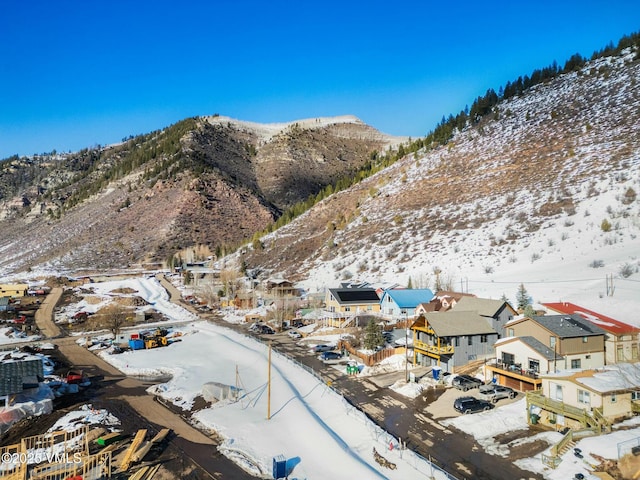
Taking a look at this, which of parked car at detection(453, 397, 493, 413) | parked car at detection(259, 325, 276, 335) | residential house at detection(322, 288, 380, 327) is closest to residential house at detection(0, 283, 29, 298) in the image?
parked car at detection(259, 325, 276, 335)

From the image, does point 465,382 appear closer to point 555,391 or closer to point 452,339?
point 452,339

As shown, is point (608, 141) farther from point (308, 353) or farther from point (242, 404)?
point (242, 404)

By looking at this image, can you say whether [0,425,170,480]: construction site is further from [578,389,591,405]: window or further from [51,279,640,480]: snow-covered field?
[578,389,591,405]: window

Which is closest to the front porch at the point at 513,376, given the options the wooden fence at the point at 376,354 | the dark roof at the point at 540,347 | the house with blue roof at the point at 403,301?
the dark roof at the point at 540,347

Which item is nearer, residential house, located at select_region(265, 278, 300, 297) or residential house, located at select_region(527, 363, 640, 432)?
residential house, located at select_region(527, 363, 640, 432)

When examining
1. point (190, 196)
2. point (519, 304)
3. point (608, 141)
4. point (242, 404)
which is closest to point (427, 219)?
point (608, 141)

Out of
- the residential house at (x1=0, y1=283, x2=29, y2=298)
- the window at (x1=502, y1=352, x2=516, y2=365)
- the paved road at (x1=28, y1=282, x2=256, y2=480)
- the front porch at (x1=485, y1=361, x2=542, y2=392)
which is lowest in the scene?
the paved road at (x1=28, y1=282, x2=256, y2=480)
